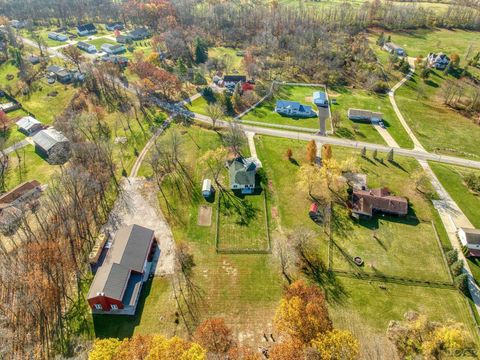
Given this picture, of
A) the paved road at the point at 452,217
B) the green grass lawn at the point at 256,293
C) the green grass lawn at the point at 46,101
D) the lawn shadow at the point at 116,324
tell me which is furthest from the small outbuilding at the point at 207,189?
the green grass lawn at the point at 46,101

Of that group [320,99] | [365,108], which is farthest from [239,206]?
[365,108]

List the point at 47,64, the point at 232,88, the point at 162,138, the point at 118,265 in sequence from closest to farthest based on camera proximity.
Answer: the point at 118,265 < the point at 162,138 < the point at 232,88 < the point at 47,64

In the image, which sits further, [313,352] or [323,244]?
[323,244]

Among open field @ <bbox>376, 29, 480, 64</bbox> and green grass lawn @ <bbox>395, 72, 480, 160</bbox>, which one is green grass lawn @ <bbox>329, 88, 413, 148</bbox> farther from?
open field @ <bbox>376, 29, 480, 64</bbox>

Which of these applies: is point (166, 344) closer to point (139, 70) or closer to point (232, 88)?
point (232, 88)

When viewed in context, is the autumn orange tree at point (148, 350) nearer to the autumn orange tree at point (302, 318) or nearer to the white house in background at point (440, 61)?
the autumn orange tree at point (302, 318)

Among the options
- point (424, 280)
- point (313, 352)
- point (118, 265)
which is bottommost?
point (424, 280)

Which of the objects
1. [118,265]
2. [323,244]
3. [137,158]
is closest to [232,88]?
[137,158]
